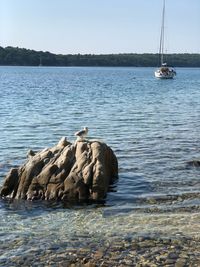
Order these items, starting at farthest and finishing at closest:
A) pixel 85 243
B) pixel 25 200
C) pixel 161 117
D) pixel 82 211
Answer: pixel 161 117 < pixel 25 200 < pixel 82 211 < pixel 85 243

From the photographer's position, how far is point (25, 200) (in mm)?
16641

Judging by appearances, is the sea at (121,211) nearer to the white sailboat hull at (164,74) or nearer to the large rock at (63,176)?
the large rock at (63,176)

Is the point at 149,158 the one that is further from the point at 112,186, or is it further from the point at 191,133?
the point at 191,133

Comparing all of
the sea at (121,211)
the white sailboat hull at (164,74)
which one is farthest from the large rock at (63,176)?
the white sailboat hull at (164,74)

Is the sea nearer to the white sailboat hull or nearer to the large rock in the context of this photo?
the large rock

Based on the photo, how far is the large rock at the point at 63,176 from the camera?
54.6ft

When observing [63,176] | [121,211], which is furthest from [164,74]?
[121,211]

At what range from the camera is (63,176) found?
1683 cm

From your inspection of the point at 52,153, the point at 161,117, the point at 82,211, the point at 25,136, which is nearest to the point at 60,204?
the point at 82,211

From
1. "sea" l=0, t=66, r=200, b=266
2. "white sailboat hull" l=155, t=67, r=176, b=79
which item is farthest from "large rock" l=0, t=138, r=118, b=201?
"white sailboat hull" l=155, t=67, r=176, b=79

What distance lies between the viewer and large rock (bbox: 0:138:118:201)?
54.6 ft

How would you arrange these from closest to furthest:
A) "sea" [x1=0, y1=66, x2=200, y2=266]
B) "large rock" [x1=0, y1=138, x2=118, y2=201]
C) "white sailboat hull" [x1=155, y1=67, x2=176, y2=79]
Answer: "sea" [x1=0, y1=66, x2=200, y2=266] < "large rock" [x1=0, y1=138, x2=118, y2=201] < "white sailboat hull" [x1=155, y1=67, x2=176, y2=79]

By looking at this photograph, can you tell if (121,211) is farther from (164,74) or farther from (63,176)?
(164,74)

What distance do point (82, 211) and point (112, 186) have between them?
3.32 m
